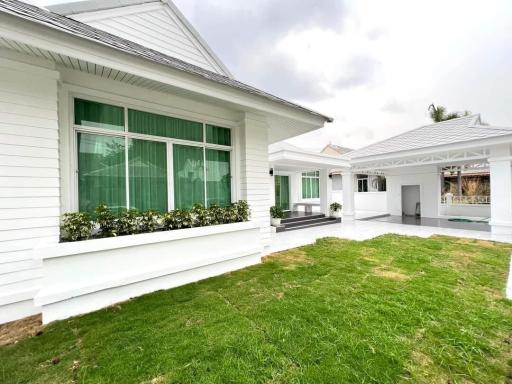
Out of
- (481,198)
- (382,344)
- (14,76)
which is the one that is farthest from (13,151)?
(481,198)

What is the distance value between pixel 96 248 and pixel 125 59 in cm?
281

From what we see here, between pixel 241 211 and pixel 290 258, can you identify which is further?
pixel 290 258

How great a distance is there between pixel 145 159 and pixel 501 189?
11553 mm

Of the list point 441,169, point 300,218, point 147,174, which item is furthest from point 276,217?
point 441,169

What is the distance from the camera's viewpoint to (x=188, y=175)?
4871mm

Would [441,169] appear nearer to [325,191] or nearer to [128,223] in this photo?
[325,191]

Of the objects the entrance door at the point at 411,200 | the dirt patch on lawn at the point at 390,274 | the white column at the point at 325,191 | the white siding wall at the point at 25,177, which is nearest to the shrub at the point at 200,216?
the white siding wall at the point at 25,177

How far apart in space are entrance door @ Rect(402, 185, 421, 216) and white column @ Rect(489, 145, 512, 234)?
7.20m

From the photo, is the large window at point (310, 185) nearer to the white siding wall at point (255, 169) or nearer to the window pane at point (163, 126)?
the white siding wall at point (255, 169)

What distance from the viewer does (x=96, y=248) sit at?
3.20 metres

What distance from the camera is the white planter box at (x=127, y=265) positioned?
2965 mm

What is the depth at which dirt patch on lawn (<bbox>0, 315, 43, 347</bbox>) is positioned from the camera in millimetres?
2676

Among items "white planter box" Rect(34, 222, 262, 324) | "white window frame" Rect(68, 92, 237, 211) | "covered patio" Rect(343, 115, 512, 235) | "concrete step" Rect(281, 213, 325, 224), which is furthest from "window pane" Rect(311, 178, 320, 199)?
"white planter box" Rect(34, 222, 262, 324)

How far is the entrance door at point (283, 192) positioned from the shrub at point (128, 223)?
11.3 metres
